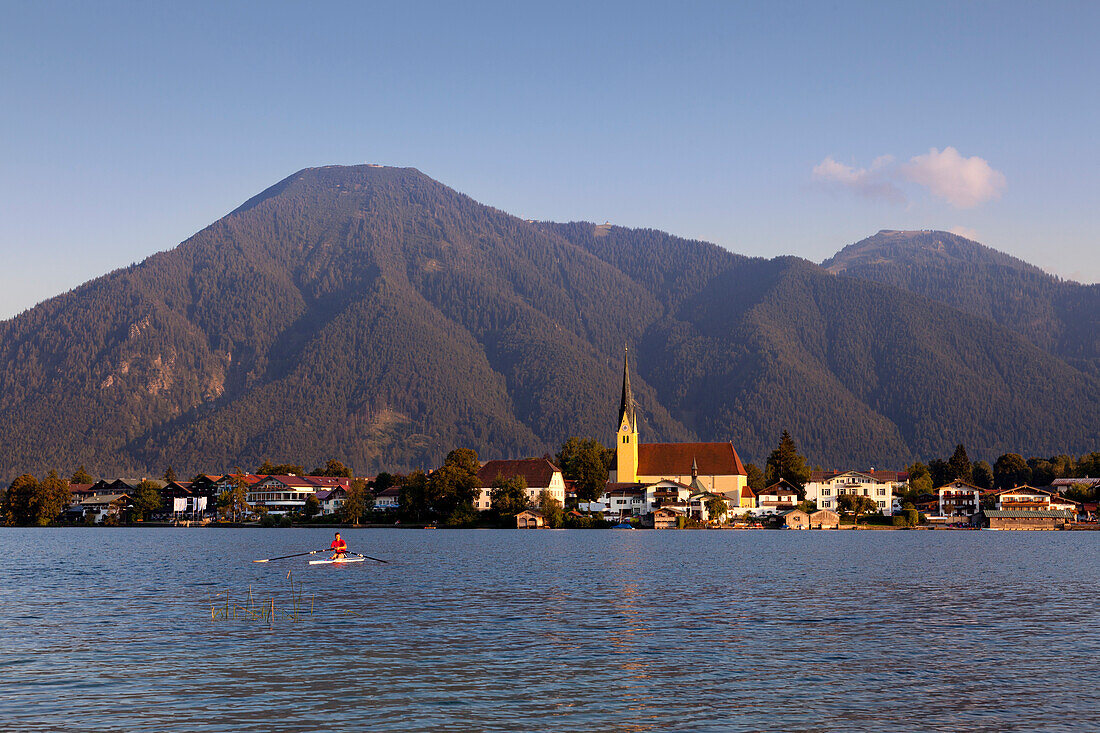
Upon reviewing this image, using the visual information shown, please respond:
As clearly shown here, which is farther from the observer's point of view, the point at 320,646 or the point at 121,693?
the point at 320,646

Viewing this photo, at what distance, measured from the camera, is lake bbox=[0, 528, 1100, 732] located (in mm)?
29375

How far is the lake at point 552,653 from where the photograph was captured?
29.4m

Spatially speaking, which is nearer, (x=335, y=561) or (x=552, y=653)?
(x=552, y=653)

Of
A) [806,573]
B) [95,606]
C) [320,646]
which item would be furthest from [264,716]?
[806,573]

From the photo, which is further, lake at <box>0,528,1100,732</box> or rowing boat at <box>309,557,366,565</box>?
rowing boat at <box>309,557,366,565</box>

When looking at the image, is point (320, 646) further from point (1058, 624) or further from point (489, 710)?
point (1058, 624)

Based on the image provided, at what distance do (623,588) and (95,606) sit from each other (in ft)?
97.6

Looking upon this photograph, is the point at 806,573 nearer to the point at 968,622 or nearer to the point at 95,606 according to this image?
the point at 968,622

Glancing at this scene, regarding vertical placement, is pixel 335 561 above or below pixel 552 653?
above

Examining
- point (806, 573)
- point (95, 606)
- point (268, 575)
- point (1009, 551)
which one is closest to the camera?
point (95, 606)

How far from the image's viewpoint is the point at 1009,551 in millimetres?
123188

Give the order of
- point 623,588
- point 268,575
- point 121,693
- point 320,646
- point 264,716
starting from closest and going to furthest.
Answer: point 264,716
point 121,693
point 320,646
point 623,588
point 268,575

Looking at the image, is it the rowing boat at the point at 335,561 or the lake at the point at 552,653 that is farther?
the rowing boat at the point at 335,561

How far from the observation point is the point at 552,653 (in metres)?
39.6
